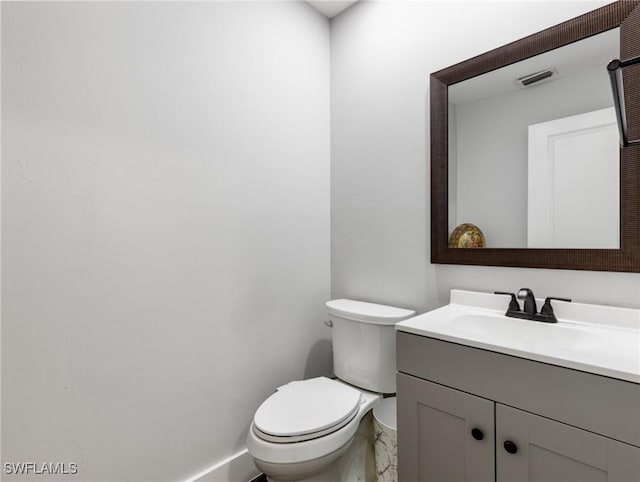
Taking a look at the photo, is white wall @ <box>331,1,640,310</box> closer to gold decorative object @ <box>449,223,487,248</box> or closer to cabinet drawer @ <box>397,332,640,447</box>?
gold decorative object @ <box>449,223,487,248</box>

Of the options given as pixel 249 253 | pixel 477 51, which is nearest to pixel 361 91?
pixel 477 51

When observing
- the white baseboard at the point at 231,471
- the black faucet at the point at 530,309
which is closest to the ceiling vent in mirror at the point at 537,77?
the black faucet at the point at 530,309

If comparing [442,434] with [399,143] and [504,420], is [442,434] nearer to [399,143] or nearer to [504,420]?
[504,420]

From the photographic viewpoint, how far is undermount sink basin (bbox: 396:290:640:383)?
824 mm

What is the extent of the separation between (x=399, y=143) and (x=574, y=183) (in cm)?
77

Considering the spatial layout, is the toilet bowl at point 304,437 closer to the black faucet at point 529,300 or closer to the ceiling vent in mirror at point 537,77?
the black faucet at point 529,300

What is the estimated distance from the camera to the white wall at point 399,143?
1.32 m

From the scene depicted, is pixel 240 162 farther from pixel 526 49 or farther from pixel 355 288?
pixel 526 49

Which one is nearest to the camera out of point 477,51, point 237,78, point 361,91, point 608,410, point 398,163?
point 608,410

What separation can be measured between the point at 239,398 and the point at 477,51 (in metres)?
1.93

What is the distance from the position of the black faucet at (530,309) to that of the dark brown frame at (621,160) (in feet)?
0.42

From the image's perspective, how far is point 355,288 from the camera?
1.89 meters

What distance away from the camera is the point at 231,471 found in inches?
60.3

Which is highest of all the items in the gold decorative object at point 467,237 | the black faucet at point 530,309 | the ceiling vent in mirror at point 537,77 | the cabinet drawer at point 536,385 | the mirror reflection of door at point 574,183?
the ceiling vent in mirror at point 537,77
